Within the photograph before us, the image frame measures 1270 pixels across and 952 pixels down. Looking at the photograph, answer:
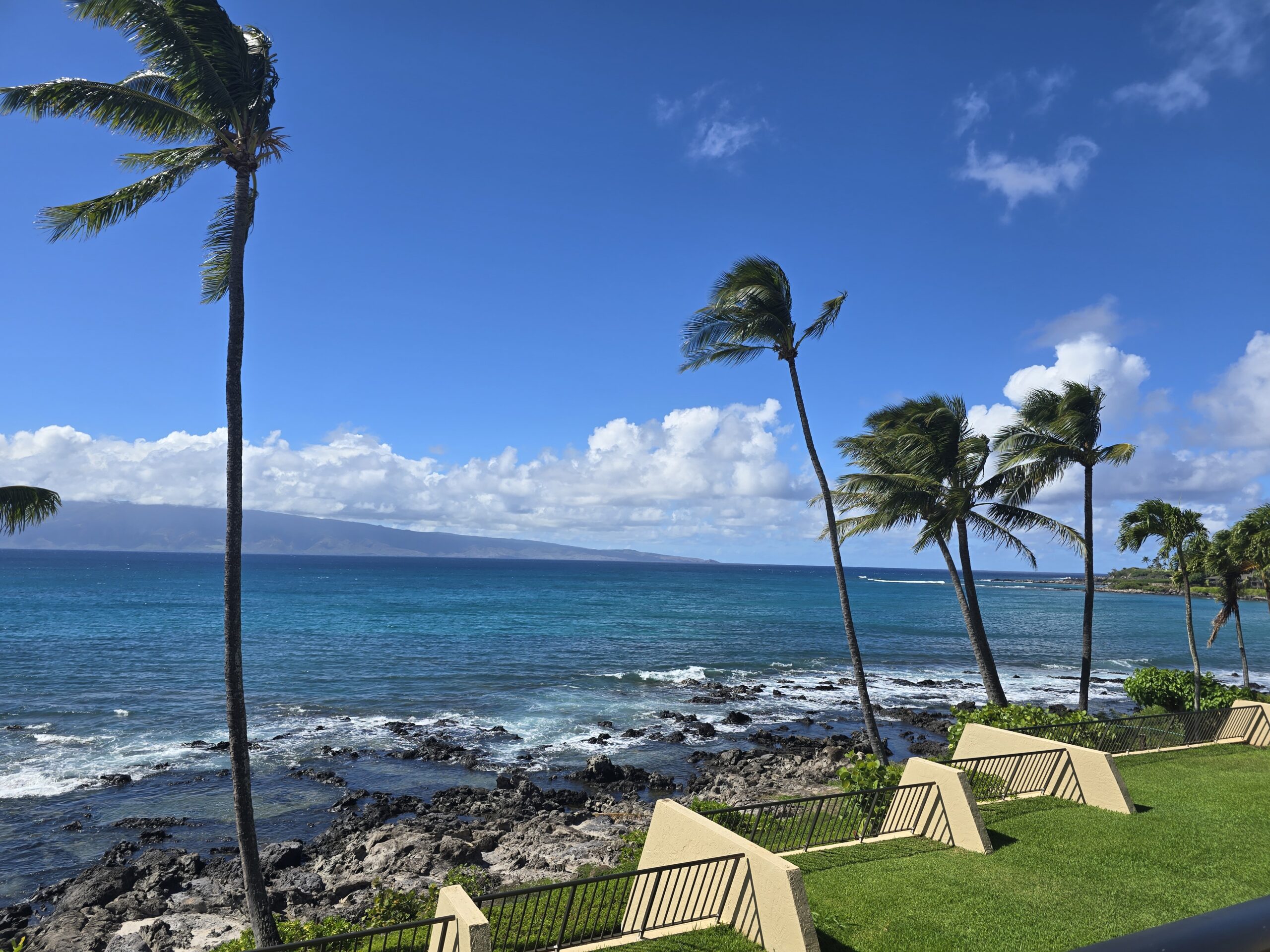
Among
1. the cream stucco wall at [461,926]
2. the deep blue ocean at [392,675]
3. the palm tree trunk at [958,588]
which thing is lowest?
the deep blue ocean at [392,675]

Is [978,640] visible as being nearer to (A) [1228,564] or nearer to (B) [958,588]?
(B) [958,588]

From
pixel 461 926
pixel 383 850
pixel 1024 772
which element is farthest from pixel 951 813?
pixel 383 850

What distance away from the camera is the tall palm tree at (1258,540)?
2411cm

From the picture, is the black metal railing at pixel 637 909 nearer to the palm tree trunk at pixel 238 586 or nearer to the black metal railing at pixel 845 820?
the black metal railing at pixel 845 820

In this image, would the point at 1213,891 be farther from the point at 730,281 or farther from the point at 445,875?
the point at 730,281

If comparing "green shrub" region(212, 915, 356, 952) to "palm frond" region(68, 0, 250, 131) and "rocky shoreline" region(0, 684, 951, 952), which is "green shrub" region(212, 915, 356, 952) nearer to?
"rocky shoreline" region(0, 684, 951, 952)

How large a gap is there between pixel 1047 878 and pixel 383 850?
42.3 feet

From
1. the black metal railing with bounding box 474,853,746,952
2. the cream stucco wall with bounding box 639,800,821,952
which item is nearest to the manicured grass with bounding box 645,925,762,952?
the cream stucco wall with bounding box 639,800,821,952

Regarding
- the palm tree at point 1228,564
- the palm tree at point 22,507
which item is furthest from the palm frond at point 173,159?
the palm tree at point 1228,564

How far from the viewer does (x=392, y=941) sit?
9938mm

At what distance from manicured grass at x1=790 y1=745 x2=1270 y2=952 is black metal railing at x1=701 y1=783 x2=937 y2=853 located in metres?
0.42

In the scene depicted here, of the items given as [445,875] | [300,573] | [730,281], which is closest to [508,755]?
[445,875]

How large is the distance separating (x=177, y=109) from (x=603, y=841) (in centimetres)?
1587

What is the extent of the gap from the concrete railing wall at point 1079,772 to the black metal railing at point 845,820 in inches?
66.8
